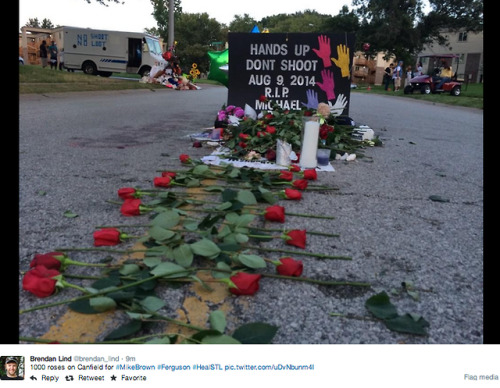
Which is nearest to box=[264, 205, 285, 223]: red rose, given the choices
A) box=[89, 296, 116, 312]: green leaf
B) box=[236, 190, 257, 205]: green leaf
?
box=[236, 190, 257, 205]: green leaf

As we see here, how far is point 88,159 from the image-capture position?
11.5 ft

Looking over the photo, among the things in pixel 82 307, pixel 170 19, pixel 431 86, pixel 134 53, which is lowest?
pixel 82 307

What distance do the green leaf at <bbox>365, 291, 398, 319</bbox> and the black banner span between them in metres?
3.52

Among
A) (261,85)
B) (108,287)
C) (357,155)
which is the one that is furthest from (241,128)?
(108,287)

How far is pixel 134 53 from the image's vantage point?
22766 millimetres

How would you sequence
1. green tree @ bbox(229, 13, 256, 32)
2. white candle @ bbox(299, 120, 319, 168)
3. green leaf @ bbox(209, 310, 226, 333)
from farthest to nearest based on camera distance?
1. green tree @ bbox(229, 13, 256, 32)
2. white candle @ bbox(299, 120, 319, 168)
3. green leaf @ bbox(209, 310, 226, 333)

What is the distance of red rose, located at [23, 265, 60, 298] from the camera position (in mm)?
1327

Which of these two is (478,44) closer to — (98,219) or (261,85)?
(261,85)

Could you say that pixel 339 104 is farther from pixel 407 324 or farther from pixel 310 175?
pixel 407 324

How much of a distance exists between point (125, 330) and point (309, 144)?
2.50m

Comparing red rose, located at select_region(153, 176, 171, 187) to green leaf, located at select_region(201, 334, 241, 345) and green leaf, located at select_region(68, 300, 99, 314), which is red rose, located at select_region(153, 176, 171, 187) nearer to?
green leaf, located at select_region(68, 300, 99, 314)

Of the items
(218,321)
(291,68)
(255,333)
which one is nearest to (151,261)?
(218,321)

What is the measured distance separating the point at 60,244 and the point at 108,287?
0.54 meters

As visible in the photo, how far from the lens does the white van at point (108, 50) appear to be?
22.4 m
